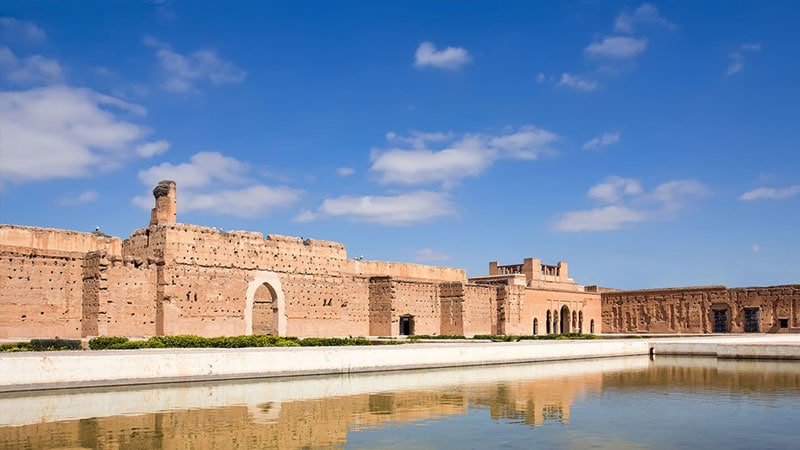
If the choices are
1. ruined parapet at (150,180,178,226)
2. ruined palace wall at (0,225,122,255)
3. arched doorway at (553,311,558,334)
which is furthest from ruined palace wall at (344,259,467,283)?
ruined palace wall at (0,225,122,255)

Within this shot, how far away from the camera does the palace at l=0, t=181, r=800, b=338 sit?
26031mm

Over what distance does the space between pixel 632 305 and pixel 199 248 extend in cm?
3488

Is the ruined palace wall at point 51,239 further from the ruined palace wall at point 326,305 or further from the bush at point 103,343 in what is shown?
the ruined palace wall at point 326,305

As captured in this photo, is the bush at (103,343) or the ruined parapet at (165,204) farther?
the ruined parapet at (165,204)

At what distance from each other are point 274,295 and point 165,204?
249 inches

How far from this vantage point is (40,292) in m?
25.3

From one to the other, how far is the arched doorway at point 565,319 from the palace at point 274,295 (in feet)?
0.28

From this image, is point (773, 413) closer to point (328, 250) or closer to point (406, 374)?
point (406, 374)

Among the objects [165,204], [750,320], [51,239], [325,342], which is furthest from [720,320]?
[51,239]

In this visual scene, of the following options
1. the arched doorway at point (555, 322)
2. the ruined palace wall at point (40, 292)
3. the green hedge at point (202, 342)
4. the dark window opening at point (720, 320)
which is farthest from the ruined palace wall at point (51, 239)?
the dark window opening at point (720, 320)

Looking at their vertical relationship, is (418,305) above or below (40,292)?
below

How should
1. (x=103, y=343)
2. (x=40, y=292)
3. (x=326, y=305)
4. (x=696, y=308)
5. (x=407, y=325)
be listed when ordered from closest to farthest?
(x=103, y=343) → (x=40, y=292) → (x=326, y=305) → (x=407, y=325) → (x=696, y=308)

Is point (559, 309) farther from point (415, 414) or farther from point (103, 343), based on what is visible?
point (415, 414)

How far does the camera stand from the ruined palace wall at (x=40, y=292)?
24.5 metres
